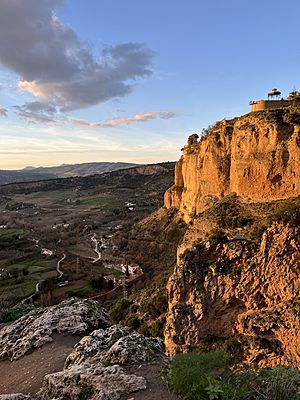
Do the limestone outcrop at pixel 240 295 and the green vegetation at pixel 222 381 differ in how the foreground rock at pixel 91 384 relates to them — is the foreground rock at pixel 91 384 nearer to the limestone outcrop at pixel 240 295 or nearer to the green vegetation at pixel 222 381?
the green vegetation at pixel 222 381

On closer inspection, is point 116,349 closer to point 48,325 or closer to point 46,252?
point 48,325

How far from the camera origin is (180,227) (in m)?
47.7

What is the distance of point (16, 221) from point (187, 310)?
2993 inches

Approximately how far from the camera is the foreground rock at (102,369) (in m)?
5.50

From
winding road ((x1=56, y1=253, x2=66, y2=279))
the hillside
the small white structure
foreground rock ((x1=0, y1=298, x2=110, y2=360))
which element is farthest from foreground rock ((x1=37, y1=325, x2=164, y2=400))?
the small white structure

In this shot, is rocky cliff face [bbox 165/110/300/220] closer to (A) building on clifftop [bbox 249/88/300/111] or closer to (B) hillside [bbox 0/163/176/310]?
(A) building on clifftop [bbox 249/88/300/111]

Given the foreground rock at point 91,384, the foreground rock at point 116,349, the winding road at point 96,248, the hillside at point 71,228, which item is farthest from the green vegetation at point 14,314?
the winding road at point 96,248

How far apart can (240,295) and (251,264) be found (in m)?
1.76

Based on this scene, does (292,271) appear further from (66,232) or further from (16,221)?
(16,221)

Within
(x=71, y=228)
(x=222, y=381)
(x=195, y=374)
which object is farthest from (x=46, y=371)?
(x=71, y=228)

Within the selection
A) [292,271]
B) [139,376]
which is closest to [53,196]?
[292,271]

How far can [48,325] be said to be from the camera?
30.0ft

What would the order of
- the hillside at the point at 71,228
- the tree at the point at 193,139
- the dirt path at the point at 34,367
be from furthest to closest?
the tree at the point at 193,139 < the hillside at the point at 71,228 < the dirt path at the point at 34,367

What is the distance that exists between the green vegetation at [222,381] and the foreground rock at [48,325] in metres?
4.17
